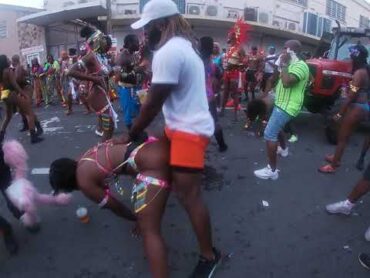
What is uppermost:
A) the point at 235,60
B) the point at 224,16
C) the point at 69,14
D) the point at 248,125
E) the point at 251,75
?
the point at 224,16

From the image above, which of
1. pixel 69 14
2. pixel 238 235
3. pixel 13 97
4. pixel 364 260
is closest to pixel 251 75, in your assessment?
pixel 13 97

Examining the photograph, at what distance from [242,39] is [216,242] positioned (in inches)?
254

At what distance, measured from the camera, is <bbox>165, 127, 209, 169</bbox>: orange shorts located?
2.63 metres

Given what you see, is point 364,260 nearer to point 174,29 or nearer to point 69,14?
point 174,29

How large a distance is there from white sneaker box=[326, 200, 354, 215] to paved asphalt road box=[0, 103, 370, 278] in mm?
68

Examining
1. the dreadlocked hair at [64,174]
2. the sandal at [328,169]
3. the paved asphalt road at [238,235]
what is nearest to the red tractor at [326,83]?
the paved asphalt road at [238,235]

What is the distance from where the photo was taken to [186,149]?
263 cm

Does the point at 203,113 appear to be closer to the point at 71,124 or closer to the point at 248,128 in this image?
the point at 248,128

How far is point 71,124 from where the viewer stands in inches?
344

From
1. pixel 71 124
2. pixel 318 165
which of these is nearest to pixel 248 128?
pixel 318 165

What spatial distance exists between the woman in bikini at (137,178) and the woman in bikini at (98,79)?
2145 mm

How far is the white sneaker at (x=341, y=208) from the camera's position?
3844 millimetres

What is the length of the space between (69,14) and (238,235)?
1822 centimetres

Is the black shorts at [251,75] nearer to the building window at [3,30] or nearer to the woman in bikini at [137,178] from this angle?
the woman in bikini at [137,178]
